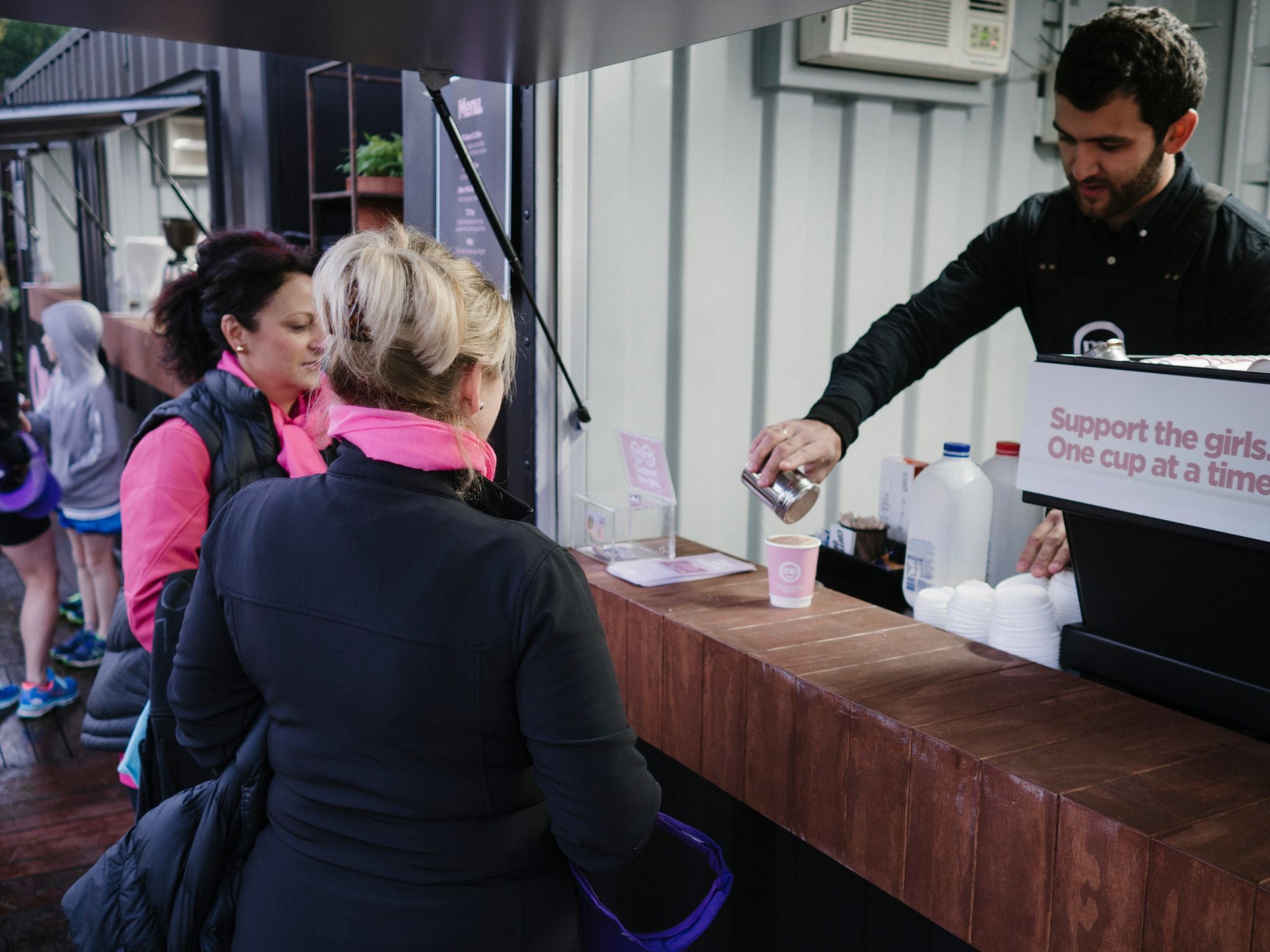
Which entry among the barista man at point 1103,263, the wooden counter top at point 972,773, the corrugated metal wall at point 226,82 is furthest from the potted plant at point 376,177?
the wooden counter top at point 972,773

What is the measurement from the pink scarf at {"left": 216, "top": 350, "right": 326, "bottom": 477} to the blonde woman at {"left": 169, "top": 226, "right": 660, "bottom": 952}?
2.83 feet

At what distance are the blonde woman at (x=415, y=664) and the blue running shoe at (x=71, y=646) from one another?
380 cm

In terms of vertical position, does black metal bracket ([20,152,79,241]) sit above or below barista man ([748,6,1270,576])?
above

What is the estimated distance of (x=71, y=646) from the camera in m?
4.56

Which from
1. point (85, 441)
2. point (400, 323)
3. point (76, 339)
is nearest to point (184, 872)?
point (400, 323)

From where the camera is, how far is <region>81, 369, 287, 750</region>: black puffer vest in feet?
6.45

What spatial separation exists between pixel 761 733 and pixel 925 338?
107 centimetres

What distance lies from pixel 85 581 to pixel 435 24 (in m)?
3.75

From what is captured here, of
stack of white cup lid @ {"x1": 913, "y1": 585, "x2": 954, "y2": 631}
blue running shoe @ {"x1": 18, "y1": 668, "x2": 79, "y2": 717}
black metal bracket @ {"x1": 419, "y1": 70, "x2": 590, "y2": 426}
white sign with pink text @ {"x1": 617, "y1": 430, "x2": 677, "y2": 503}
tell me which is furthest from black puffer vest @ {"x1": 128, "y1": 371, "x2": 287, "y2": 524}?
blue running shoe @ {"x1": 18, "y1": 668, "x2": 79, "y2": 717}

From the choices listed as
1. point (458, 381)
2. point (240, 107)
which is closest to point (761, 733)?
point (458, 381)

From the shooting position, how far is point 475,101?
259 centimetres

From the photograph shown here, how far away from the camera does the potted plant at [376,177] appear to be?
3.57 meters

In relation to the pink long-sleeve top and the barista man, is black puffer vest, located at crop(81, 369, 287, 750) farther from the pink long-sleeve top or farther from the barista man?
the barista man

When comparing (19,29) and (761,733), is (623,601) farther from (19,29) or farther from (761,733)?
(19,29)
